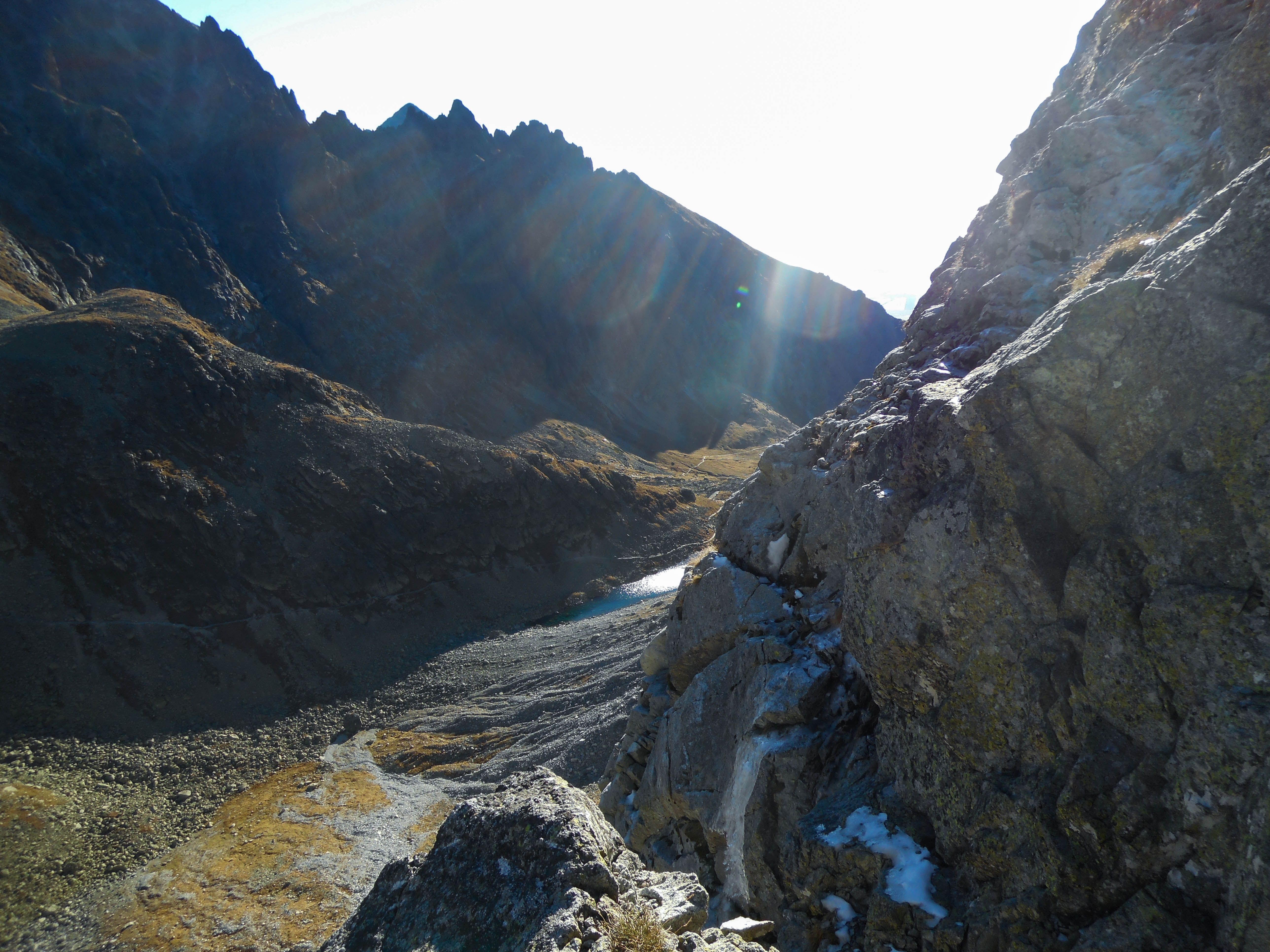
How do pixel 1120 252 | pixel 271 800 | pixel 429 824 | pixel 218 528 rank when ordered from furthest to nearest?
pixel 218 528 < pixel 271 800 < pixel 429 824 < pixel 1120 252

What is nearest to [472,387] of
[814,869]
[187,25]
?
[187,25]

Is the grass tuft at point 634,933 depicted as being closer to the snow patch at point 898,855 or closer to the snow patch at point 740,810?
the snow patch at point 898,855

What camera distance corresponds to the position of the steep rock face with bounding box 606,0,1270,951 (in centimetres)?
579

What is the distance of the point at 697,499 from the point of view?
102688 millimetres

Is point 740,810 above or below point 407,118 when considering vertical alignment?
below

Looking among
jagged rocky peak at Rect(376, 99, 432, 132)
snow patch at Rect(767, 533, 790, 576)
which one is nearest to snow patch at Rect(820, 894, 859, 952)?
snow patch at Rect(767, 533, 790, 576)

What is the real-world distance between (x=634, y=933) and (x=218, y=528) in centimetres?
6003

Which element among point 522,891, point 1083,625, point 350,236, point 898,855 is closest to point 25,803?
point 522,891

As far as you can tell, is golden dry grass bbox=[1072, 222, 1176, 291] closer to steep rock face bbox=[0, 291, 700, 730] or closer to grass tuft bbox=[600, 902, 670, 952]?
grass tuft bbox=[600, 902, 670, 952]

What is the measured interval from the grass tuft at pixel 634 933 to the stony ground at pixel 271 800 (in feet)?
82.7

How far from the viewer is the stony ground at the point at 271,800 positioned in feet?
89.2

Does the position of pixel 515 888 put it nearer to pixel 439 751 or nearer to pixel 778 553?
pixel 778 553

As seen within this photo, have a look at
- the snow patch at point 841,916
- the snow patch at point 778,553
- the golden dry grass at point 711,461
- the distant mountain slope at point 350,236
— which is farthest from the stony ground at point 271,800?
the golden dry grass at point 711,461

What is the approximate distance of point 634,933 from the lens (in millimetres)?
6234
